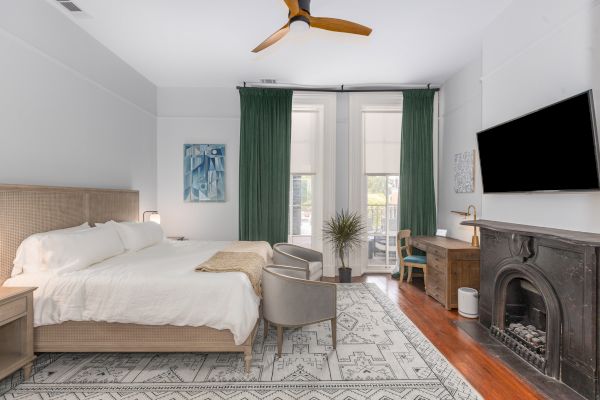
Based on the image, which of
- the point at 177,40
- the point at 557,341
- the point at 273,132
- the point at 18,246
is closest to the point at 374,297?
the point at 557,341

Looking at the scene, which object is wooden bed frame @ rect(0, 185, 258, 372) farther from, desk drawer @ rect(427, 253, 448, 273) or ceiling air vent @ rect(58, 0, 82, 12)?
desk drawer @ rect(427, 253, 448, 273)

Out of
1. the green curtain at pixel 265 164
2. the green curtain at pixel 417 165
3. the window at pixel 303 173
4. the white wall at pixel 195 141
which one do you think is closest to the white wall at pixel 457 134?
the green curtain at pixel 417 165

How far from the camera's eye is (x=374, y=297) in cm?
428

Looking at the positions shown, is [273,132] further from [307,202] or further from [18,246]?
[18,246]

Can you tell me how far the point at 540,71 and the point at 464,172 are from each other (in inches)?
76.3

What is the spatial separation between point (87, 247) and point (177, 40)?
8.79ft

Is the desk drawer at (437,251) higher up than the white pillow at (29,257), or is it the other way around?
the white pillow at (29,257)

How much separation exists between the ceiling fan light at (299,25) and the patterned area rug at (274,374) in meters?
2.87

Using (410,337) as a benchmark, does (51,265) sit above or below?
above

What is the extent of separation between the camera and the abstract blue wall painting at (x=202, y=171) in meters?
5.34

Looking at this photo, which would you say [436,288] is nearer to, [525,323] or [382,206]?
[525,323]

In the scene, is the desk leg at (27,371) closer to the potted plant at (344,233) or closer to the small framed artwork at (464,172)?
the potted plant at (344,233)

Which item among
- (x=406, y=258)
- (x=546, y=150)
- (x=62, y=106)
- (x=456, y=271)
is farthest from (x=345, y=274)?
(x=62, y=106)

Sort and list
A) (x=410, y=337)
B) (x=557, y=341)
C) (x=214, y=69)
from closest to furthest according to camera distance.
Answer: (x=557, y=341) < (x=410, y=337) < (x=214, y=69)
